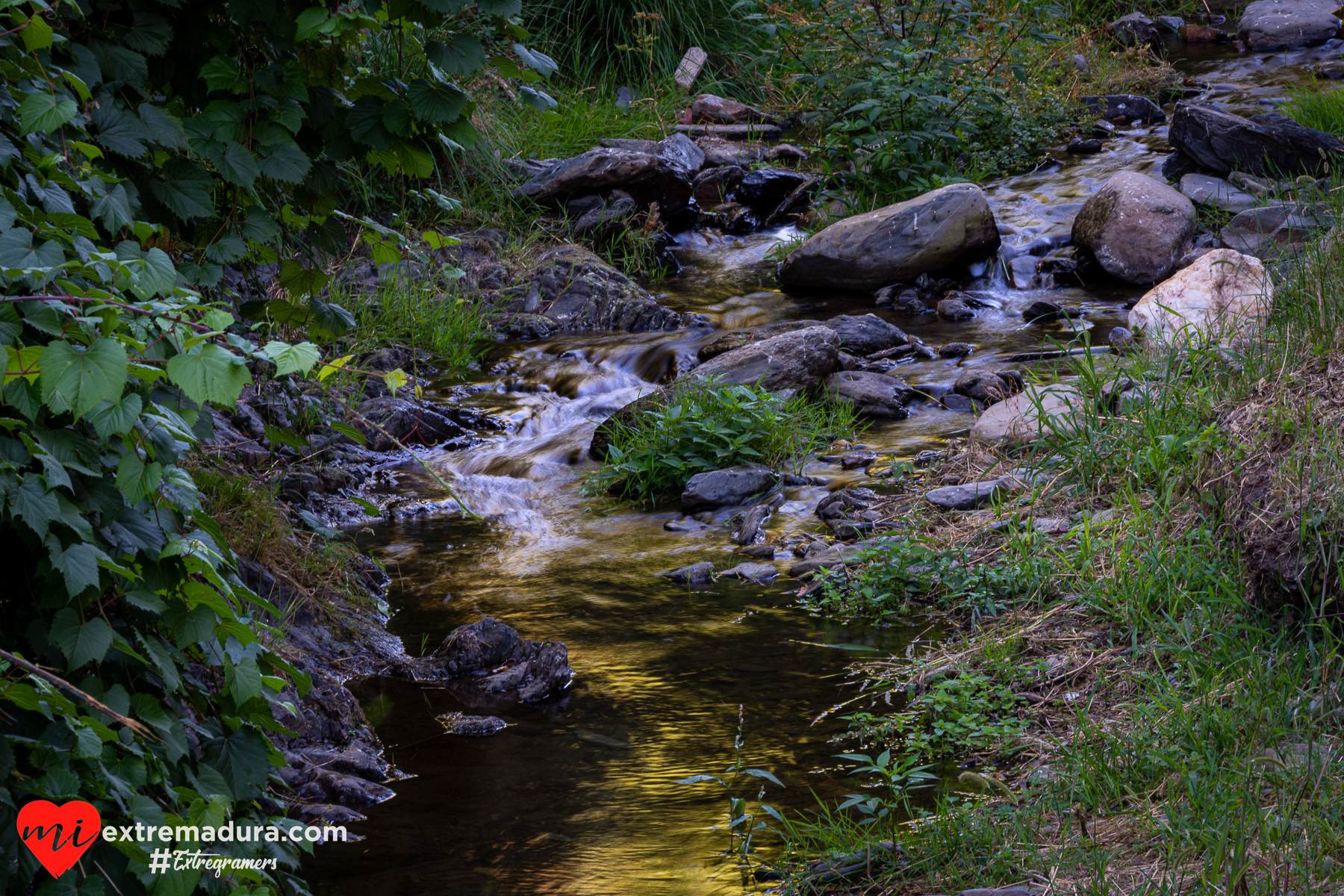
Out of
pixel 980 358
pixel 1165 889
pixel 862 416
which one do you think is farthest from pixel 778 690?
pixel 980 358

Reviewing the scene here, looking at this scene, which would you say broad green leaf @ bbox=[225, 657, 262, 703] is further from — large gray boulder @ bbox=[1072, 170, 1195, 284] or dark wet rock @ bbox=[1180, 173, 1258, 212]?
dark wet rock @ bbox=[1180, 173, 1258, 212]

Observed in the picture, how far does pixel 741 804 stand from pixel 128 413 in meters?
1.92

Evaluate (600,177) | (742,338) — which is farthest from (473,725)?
(600,177)

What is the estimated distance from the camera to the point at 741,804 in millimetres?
2820

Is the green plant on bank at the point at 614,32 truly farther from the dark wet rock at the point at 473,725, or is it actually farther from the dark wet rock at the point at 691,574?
the dark wet rock at the point at 473,725

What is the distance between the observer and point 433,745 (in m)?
3.38

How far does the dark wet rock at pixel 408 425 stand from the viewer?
6.79m

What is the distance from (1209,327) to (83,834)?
428 cm

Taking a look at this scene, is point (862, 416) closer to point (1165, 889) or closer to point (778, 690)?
point (778, 690)

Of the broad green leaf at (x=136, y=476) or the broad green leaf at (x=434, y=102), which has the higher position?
the broad green leaf at (x=434, y=102)

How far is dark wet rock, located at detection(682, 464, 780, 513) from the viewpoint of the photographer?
5547 millimetres

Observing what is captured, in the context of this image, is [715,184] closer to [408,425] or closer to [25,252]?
[408,425]

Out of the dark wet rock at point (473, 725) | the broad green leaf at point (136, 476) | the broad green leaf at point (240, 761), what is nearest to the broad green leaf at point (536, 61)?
the broad green leaf at point (136, 476)

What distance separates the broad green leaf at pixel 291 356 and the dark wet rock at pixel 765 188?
10.2 meters
